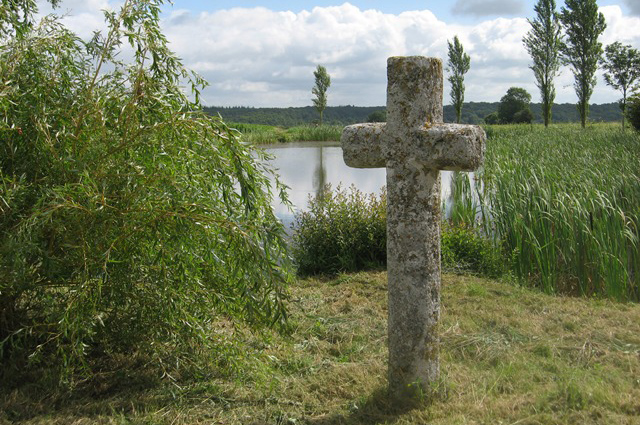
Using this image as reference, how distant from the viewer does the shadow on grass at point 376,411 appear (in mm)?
3143

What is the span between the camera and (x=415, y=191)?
313 cm

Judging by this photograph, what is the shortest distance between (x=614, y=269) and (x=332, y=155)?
66.6ft

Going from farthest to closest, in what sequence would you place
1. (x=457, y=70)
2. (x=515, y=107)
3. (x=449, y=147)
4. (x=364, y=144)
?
(x=515, y=107) → (x=457, y=70) → (x=364, y=144) → (x=449, y=147)

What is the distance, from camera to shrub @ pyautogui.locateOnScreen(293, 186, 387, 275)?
22.1 ft

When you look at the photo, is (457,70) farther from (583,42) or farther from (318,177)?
(318,177)

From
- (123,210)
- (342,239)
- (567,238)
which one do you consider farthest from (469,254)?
(123,210)

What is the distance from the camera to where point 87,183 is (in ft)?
9.86

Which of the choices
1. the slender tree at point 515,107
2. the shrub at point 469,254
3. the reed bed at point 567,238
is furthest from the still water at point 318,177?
the slender tree at point 515,107

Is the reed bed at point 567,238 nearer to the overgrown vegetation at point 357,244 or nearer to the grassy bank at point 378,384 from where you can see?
the overgrown vegetation at point 357,244

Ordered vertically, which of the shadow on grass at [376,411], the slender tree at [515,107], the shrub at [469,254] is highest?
the slender tree at [515,107]

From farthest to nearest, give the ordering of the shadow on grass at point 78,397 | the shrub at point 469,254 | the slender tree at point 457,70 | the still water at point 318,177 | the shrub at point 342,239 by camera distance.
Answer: the slender tree at point 457,70 < the still water at point 318,177 < the shrub at point 342,239 < the shrub at point 469,254 < the shadow on grass at point 78,397

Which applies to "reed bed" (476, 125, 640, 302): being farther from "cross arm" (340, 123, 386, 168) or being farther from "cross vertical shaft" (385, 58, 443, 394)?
"cross arm" (340, 123, 386, 168)

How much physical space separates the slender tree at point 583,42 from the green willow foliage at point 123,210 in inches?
1251

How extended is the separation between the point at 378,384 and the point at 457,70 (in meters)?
44.4
